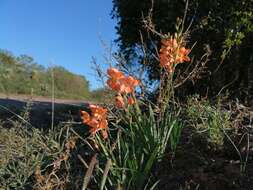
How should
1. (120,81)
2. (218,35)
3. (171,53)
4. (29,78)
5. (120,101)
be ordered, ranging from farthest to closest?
1. (29,78)
2. (218,35)
3. (171,53)
4. (120,101)
5. (120,81)

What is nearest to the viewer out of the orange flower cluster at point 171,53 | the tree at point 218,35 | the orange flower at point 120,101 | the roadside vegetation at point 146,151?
the roadside vegetation at point 146,151

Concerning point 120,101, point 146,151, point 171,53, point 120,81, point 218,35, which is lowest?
point 146,151

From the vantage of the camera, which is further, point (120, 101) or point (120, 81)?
point (120, 101)

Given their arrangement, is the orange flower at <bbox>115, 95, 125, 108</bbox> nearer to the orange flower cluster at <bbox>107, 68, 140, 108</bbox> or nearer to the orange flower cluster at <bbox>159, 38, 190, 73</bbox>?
the orange flower cluster at <bbox>107, 68, 140, 108</bbox>

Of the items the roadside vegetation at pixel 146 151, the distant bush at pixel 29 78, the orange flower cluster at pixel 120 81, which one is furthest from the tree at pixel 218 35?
the distant bush at pixel 29 78

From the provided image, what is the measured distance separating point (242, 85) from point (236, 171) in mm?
4686

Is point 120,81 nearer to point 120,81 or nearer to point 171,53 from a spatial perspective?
point 120,81

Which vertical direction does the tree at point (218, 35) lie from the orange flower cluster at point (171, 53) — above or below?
above

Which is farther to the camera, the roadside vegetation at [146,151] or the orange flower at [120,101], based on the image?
the orange flower at [120,101]

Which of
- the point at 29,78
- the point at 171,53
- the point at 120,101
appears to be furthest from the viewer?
the point at 29,78

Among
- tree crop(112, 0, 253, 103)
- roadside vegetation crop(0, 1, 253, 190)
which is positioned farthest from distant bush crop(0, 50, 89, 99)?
roadside vegetation crop(0, 1, 253, 190)

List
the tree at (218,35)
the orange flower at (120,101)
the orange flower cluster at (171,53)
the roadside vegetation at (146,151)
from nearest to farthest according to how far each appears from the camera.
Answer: the roadside vegetation at (146,151) → the orange flower at (120,101) → the orange flower cluster at (171,53) → the tree at (218,35)

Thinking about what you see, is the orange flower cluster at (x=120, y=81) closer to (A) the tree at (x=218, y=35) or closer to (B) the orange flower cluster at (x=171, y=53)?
(B) the orange flower cluster at (x=171, y=53)

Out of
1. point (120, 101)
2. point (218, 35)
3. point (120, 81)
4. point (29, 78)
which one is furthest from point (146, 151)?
point (29, 78)
